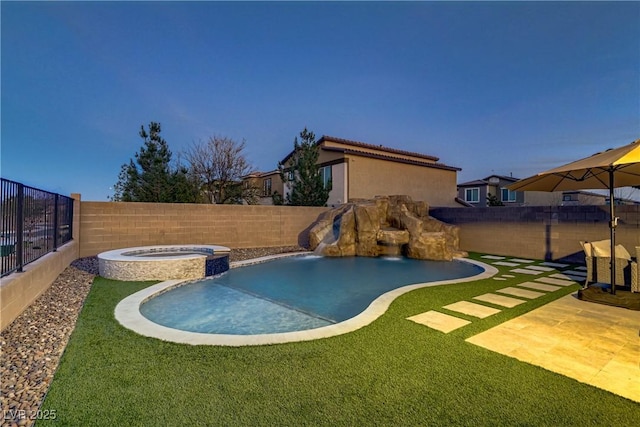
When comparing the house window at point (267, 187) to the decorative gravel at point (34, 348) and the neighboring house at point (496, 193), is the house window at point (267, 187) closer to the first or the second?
the neighboring house at point (496, 193)

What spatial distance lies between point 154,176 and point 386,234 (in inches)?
509

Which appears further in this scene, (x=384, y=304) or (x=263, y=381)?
(x=384, y=304)

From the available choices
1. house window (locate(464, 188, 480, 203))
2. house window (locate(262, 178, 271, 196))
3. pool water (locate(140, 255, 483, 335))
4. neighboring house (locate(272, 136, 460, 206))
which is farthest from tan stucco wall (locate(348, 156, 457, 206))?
house window (locate(262, 178, 271, 196))

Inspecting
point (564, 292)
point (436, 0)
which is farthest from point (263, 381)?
point (436, 0)

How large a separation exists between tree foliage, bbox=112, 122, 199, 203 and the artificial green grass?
45.1 feet

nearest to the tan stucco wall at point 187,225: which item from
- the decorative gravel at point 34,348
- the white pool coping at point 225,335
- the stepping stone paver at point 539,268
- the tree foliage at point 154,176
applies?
the decorative gravel at point 34,348

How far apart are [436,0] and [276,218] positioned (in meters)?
10.8

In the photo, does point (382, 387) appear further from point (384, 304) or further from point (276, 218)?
point (276, 218)

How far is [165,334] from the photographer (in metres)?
3.98

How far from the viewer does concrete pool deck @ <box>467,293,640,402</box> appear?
116 inches

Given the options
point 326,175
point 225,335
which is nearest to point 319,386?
point 225,335

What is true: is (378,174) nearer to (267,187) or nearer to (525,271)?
(267,187)

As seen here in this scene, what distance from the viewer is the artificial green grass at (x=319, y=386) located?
231cm

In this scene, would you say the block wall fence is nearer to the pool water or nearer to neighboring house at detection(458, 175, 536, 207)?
the pool water
